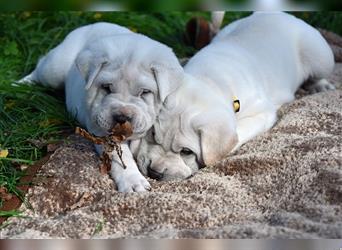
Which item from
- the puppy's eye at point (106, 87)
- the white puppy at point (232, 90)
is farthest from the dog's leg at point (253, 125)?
the puppy's eye at point (106, 87)

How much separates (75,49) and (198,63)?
121 centimetres

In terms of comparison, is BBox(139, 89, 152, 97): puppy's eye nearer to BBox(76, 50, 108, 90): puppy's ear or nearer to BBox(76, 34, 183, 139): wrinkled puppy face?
BBox(76, 34, 183, 139): wrinkled puppy face

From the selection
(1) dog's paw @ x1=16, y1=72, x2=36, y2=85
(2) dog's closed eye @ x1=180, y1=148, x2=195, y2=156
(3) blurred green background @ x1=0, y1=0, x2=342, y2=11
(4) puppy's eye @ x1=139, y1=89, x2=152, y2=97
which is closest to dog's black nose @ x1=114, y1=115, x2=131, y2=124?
(4) puppy's eye @ x1=139, y1=89, x2=152, y2=97

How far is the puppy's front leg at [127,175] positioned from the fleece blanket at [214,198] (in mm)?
66

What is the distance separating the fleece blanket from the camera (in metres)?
3.48

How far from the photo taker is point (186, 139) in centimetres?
442

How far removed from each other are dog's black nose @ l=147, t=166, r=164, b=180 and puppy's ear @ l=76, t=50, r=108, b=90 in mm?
658

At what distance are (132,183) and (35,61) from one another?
3.15 meters

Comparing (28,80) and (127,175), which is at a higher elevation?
(127,175)

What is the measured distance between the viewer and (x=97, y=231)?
11.5 feet

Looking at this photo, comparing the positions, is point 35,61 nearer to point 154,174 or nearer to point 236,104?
point 236,104

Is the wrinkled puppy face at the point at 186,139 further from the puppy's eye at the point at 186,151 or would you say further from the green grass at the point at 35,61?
the green grass at the point at 35,61

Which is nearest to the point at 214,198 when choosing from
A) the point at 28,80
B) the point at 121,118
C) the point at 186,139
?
the point at 186,139

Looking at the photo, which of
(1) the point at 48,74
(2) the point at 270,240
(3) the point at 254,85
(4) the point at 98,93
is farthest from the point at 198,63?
(2) the point at 270,240
